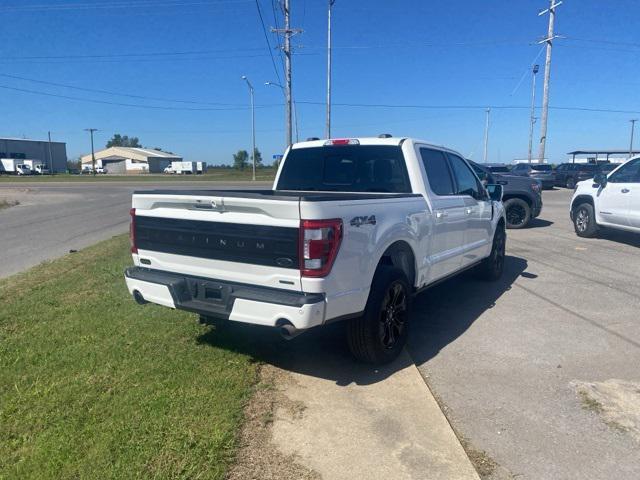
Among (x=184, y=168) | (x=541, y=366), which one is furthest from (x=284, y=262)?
(x=184, y=168)

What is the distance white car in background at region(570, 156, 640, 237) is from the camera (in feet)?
32.0

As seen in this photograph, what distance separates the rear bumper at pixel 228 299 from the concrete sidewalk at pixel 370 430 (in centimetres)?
65

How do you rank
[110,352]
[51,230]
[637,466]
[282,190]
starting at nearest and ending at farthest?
[637,466], [110,352], [282,190], [51,230]

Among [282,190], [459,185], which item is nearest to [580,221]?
[459,185]

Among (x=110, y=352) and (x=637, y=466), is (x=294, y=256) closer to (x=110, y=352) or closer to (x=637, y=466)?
(x=110, y=352)

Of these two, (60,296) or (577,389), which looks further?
(60,296)

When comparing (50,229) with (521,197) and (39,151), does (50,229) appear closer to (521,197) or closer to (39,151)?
(521,197)

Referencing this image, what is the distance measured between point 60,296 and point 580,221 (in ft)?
36.0

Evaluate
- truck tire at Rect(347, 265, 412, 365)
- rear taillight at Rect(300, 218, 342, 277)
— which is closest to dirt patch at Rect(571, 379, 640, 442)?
truck tire at Rect(347, 265, 412, 365)

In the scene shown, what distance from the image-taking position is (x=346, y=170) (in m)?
5.38

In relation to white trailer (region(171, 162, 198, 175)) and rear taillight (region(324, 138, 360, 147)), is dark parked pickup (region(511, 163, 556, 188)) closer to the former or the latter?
rear taillight (region(324, 138, 360, 147))

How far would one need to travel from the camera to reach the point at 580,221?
11.7 m

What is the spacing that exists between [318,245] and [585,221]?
404 inches

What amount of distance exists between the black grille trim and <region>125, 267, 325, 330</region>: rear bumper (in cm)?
20
